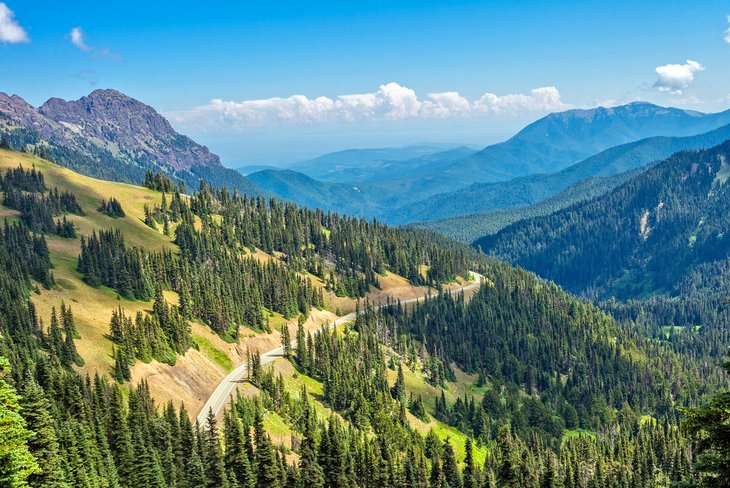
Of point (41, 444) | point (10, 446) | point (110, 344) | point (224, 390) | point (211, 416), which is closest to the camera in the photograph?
point (10, 446)

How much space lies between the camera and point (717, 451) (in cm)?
2669

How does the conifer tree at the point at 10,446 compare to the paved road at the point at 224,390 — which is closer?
the conifer tree at the point at 10,446

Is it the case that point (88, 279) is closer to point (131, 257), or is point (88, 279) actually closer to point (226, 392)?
point (131, 257)

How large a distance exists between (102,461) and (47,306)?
74313mm

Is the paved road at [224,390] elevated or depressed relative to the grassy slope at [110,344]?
depressed

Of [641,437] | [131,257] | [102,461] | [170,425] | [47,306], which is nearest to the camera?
[102,461]

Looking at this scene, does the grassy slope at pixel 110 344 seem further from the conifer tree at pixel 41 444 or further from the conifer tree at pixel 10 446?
the conifer tree at pixel 10 446

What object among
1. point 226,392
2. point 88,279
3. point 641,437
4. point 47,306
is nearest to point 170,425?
point 226,392

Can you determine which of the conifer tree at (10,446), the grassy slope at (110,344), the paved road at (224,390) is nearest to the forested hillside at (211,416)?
the conifer tree at (10,446)

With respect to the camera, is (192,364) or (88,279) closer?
(192,364)

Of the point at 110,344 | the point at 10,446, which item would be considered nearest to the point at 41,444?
the point at 10,446

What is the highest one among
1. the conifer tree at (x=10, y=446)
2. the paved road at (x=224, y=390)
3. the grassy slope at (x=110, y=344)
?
the conifer tree at (x=10, y=446)

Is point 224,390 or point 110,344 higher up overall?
point 110,344

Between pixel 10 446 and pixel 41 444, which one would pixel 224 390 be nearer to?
pixel 41 444
